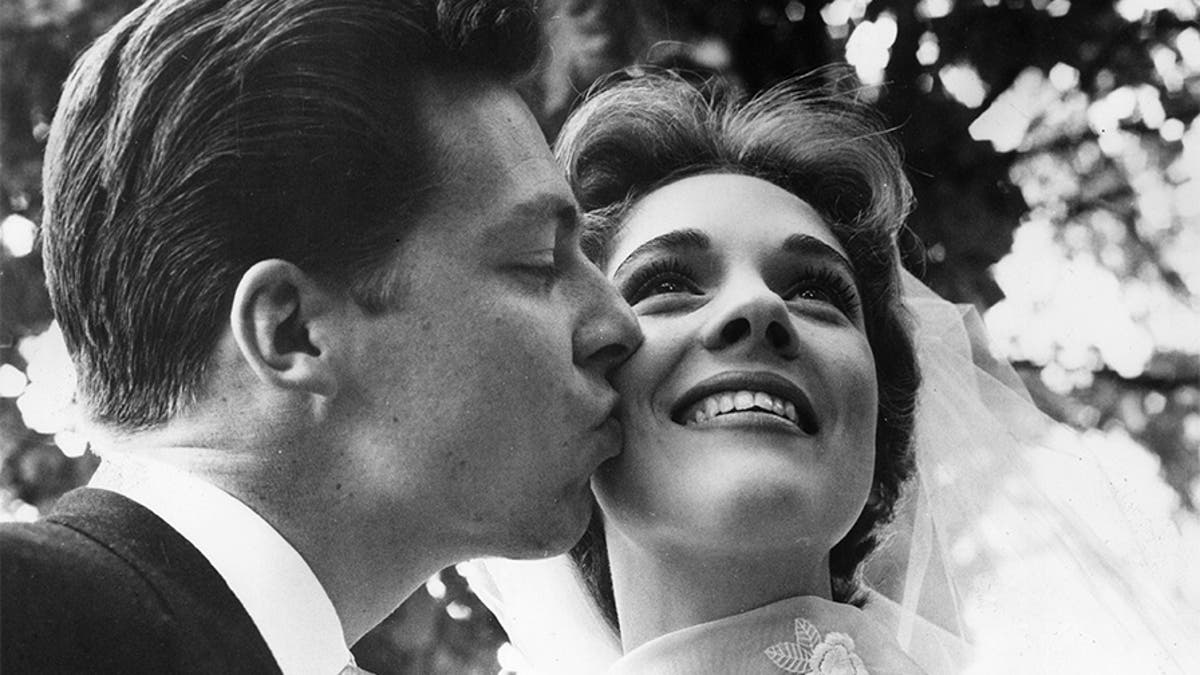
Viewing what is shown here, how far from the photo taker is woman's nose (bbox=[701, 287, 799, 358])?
5.06ft

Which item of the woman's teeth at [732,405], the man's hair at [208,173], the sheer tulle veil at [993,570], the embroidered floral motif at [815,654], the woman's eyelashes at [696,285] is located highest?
the man's hair at [208,173]

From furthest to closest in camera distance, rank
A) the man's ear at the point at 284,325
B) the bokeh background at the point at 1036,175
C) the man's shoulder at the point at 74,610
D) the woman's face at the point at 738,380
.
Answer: the bokeh background at the point at 1036,175 < the woman's face at the point at 738,380 < the man's ear at the point at 284,325 < the man's shoulder at the point at 74,610

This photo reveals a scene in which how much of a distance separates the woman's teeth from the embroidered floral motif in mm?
243

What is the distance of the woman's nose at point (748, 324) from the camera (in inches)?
60.7

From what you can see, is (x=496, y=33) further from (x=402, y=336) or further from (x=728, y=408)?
(x=728, y=408)

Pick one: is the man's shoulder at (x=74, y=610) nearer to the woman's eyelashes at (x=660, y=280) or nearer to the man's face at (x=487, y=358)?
the man's face at (x=487, y=358)

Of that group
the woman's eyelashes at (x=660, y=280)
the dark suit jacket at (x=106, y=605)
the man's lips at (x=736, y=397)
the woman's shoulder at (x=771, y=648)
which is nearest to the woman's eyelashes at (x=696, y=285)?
the woman's eyelashes at (x=660, y=280)

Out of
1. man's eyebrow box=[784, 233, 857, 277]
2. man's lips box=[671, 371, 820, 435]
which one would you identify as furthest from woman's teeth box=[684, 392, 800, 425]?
man's eyebrow box=[784, 233, 857, 277]

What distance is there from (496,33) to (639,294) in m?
0.34

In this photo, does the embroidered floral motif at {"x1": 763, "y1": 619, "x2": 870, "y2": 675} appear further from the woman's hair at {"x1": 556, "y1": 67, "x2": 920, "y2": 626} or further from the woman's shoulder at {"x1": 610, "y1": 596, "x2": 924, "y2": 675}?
the woman's hair at {"x1": 556, "y1": 67, "x2": 920, "y2": 626}

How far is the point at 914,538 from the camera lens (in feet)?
5.96

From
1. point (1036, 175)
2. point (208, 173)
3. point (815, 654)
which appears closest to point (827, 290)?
point (815, 654)

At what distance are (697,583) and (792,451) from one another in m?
0.19

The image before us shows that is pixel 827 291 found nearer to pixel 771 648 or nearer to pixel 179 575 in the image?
pixel 771 648
